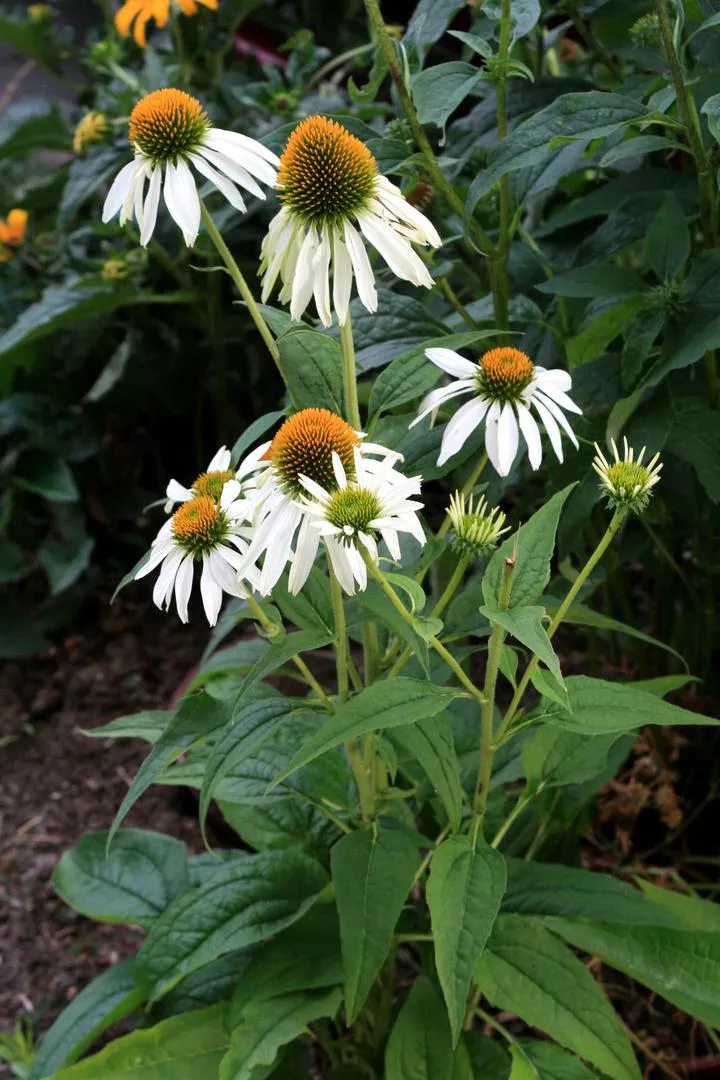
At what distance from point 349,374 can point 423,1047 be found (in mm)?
499

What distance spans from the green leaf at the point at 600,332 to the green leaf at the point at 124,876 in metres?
0.59

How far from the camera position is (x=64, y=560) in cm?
162

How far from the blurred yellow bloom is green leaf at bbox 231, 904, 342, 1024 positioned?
1.23 m

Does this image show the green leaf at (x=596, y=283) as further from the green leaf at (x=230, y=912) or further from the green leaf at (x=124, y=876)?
the green leaf at (x=124, y=876)

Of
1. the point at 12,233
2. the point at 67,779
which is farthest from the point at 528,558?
the point at 12,233

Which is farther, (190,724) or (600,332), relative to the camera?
(600,332)

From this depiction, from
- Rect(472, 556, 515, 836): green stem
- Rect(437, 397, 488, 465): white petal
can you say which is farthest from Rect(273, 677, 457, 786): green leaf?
Rect(437, 397, 488, 465): white petal

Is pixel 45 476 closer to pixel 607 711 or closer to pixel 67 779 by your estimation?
pixel 67 779

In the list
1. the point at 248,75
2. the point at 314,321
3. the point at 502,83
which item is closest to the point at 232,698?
the point at 314,321

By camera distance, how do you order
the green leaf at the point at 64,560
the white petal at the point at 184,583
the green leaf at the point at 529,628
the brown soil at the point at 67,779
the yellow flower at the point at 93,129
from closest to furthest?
the green leaf at the point at 529,628
the white petal at the point at 184,583
the brown soil at the point at 67,779
the yellow flower at the point at 93,129
the green leaf at the point at 64,560

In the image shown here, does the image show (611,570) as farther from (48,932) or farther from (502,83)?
(48,932)

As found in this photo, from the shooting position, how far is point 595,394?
2.74 feet

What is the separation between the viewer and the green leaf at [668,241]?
803 millimetres

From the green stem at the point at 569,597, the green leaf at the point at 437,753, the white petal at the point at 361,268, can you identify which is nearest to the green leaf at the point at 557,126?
the white petal at the point at 361,268
